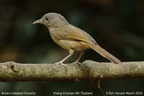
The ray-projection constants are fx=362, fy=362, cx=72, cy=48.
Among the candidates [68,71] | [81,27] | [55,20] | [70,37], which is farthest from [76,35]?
[81,27]

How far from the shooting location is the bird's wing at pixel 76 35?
4.51 metres

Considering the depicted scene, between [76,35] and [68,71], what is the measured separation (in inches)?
36.3

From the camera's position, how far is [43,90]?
5863 mm

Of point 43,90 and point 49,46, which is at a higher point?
point 49,46

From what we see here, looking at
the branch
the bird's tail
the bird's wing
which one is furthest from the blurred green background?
the branch

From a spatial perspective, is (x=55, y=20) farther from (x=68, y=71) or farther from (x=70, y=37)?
(x=68, y=71)

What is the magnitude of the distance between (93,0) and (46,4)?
0.87 m

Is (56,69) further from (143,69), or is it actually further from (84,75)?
(143,69)

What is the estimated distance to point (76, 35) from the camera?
15.2 ft

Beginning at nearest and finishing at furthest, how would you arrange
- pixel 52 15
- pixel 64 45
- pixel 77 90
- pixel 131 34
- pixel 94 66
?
pixel 94 66 → pixel 64 45 → pixel 52 15 → pixel 77 90 → pixel 131 34

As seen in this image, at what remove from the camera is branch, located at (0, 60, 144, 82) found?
346 centimetres

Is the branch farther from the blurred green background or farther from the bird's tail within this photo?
the blurred green background

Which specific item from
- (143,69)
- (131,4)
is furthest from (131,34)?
→ (143,69)

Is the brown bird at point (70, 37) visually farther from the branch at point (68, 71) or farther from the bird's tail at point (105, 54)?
the branch at point (68, 71)
